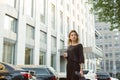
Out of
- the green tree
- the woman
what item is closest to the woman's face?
the woman

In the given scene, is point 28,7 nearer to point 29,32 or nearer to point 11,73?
point 29,32

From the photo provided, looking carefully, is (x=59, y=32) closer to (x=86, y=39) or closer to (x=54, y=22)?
(x=54, y=22)

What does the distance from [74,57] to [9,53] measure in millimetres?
20371

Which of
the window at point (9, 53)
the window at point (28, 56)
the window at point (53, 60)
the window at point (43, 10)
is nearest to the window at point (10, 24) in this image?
the window at point (9, 53)

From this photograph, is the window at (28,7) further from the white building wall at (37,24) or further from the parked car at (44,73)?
the parked car at (44,73)

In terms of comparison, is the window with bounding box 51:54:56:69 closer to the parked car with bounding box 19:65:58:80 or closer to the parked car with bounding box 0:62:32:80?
the parked car with bounding box 19:65:58:80

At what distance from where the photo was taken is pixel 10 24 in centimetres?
2538

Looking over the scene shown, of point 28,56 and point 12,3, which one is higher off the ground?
point 12,3

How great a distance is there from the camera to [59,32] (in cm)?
3903

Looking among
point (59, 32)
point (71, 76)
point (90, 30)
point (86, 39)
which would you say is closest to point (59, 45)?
point (59, 32)

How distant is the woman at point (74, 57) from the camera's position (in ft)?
16.9

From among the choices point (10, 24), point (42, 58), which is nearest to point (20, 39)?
point (10, 24)

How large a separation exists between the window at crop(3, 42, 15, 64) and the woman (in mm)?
19157

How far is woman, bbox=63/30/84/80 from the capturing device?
5.16 m
